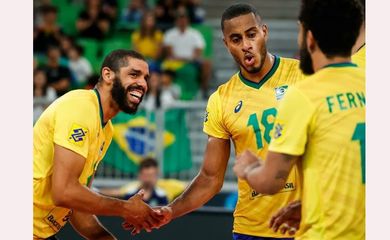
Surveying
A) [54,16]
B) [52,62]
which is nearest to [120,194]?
[52,62]

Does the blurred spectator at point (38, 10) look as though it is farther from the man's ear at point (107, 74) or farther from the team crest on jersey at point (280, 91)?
the team crest on jersey at point (280, 91)

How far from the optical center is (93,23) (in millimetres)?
14656

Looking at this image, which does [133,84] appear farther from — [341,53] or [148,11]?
[148,11]

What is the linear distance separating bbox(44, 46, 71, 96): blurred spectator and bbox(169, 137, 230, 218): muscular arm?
632 cm

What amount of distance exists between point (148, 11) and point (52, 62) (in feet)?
8.14

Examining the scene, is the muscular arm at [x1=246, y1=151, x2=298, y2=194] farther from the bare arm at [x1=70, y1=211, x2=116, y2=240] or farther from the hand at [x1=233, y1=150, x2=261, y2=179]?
the bare arm at [x1=70, y1=211, x2=116, y2=240]

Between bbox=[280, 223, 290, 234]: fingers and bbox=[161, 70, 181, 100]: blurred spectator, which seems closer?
A: bbox=[280, 223, 290, 234]: fingers

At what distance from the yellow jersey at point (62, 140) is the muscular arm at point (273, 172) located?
5.63 ft

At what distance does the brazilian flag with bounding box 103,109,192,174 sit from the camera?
36.5 ft

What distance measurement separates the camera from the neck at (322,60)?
4.04m

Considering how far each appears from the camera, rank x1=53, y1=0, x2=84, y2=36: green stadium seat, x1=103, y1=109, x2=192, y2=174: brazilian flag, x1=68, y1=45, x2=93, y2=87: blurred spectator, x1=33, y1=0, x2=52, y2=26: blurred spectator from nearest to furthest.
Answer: x1=103, y1=109, x2=192, y2=174: brazilian flag
x1=68, y1=45, x2=93, y2=87: blurred spectator
x1=33, y1=0, x2=52, y2=26: blurred spectator
x1=53, y1=0, x2=84, y2=36: green stadium seat

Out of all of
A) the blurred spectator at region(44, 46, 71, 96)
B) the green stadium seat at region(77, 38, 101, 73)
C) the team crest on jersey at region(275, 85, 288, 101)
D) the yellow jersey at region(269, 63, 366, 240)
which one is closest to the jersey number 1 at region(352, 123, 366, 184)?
the yellow jersey at region(269, 63, 366, 240)

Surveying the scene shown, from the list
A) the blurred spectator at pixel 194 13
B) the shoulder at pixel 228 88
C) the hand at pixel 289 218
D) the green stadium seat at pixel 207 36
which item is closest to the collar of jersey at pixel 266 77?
the shoulder at pixel 228 88
